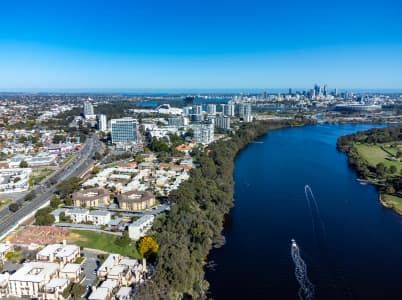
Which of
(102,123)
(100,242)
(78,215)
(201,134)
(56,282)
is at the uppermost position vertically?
(102,123)

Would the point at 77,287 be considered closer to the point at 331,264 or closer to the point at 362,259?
the point at 331,264

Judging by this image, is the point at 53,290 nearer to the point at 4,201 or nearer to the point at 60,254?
the point at 60,254

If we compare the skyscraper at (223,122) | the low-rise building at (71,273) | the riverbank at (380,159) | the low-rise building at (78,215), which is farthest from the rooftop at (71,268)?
the skyscraper at (223,122)

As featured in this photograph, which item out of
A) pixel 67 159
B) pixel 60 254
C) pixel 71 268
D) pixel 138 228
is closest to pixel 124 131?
pixel 67 159

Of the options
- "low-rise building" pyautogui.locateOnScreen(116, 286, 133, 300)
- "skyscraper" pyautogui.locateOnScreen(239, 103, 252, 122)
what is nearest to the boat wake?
"low-rise building" pyautogui.locateOnScreen(116, 286, 133, 300)

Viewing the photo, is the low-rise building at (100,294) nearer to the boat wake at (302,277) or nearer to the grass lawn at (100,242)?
the grass lawn at (100,242)

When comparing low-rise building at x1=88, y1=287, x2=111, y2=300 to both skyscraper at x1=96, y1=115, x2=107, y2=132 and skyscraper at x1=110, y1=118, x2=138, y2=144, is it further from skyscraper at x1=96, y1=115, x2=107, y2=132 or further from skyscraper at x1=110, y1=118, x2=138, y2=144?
skyscraper at x1=96, y1=115, x2=107, y2=132
